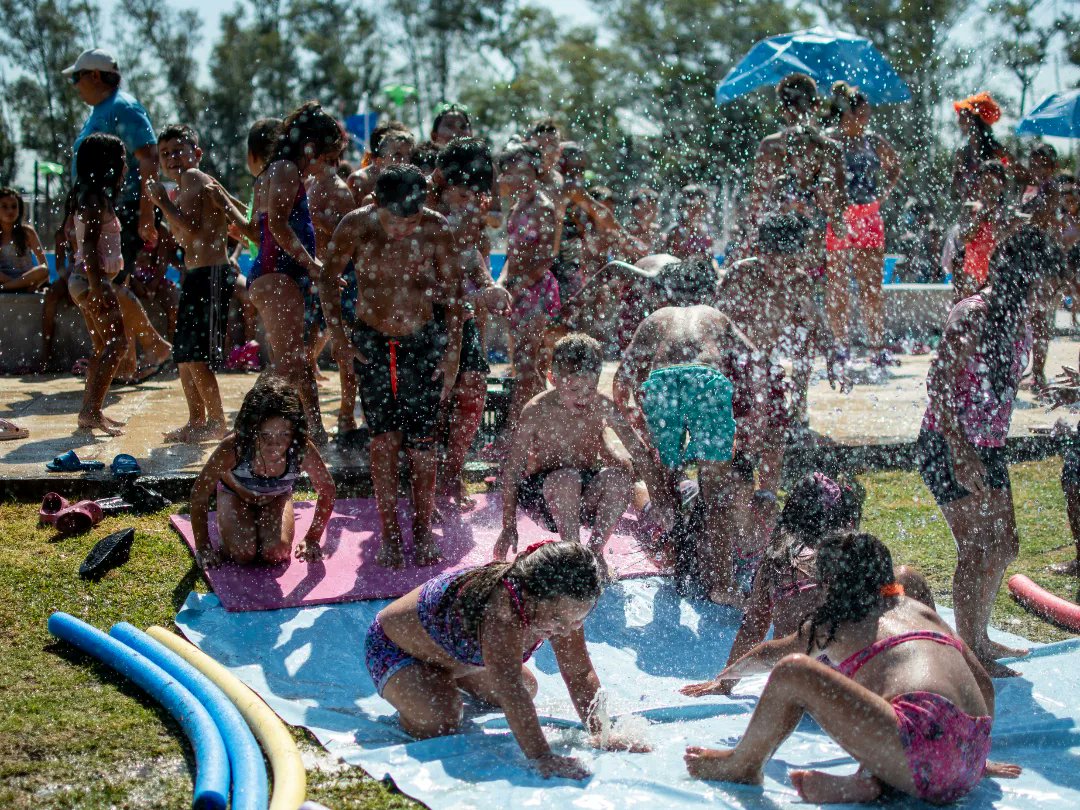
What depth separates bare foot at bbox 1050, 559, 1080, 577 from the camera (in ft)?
17.5

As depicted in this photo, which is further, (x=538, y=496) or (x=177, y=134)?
(x=177, y=134)

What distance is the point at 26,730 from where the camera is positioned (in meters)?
3.51

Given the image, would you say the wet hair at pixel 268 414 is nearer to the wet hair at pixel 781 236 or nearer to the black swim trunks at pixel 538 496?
the black swim trunks at pixel 538 496

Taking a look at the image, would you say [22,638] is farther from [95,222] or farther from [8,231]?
[8,231]

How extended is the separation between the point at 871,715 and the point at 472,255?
3731 millimetres

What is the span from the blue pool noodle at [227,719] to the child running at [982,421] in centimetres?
275

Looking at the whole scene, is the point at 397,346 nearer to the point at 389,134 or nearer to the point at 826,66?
the point at 389,134

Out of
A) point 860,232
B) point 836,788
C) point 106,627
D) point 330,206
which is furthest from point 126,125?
point 836,788

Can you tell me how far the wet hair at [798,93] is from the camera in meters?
8.46

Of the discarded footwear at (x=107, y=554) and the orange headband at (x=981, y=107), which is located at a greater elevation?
the orange headband at (x=981, y=107)

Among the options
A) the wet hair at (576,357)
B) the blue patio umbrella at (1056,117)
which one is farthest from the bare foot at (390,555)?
the blue patio umbrella at (1056,117)

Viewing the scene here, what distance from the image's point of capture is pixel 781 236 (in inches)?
252

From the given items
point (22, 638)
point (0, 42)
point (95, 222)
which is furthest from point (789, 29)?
point (22, 638)

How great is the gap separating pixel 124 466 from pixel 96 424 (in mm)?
1328
